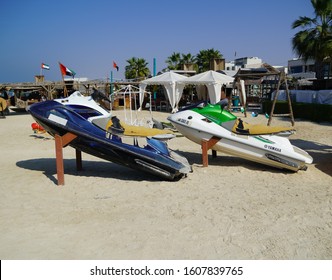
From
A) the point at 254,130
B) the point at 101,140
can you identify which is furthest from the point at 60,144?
the point at 254,130

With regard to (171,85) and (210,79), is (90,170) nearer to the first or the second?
(210,79)

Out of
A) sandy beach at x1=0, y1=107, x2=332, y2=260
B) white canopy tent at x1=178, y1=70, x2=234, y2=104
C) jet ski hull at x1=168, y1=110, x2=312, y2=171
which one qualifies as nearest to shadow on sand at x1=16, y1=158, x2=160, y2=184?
sandy beach at x1=0, y1=107, x2=332, y2=260

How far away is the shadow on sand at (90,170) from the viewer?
742cm

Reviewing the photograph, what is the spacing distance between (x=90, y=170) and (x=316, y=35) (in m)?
25.6

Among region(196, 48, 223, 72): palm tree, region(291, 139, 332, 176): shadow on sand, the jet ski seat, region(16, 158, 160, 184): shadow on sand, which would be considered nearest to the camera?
region(16, 158, 160, 184): shadow on sand

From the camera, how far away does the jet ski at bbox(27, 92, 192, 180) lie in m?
6.70

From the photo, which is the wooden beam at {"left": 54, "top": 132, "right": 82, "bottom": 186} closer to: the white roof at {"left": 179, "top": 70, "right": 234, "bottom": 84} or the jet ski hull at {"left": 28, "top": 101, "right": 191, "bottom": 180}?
the jet ski hull at {"left": 28, "top": 101, "right": 191, "bottom": 180}

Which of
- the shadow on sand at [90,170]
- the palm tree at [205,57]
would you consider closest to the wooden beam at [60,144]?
the shadow on sand at [90,170]

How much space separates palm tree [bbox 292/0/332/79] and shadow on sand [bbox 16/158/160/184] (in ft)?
76.3

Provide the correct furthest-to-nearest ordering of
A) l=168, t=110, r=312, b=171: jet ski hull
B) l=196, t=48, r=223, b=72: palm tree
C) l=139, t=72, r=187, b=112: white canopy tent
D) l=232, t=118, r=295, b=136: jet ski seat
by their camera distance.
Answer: l=196, t=48, r=223, b=72: palm tree → l=139, t=72, r=187, b=112: white canopy tent → l=232, t=118, r=295, b=136: jet ski seat → l=168, t=110, r=312, b=171: jet ski hull

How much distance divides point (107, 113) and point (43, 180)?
1.89 meters

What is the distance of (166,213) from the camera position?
5340 millimetres
